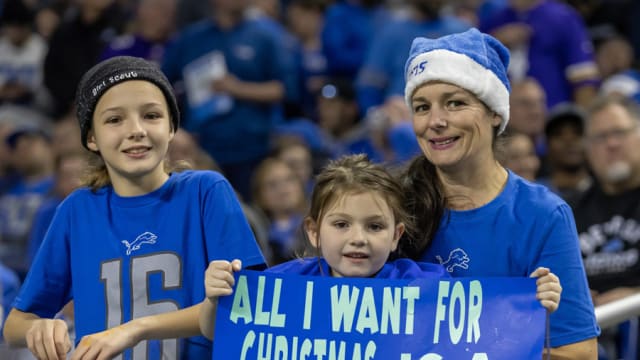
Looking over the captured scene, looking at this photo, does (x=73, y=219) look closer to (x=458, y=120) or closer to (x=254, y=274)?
(x=254, y=274)

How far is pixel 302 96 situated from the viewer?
32.7ft

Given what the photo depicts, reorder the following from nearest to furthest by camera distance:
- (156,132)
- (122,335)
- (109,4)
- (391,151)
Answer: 1. (122,335)
2. (156,132)
3. (391,151)
4. (109,4)

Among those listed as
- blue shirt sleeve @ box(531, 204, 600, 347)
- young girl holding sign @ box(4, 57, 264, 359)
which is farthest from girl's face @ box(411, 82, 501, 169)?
young girl holding sign @ box(4, 57, 264, 359)

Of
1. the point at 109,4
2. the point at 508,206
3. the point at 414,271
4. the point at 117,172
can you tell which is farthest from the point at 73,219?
the point at 109,4

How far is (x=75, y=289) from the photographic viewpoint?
4.16 m

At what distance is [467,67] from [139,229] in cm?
113

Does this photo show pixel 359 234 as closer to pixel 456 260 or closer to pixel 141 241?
pixel 456 260

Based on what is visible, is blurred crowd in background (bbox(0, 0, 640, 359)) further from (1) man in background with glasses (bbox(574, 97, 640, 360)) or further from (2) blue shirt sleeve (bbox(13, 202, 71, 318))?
(2) blue shirt sleeve (bbox(13, 202, 71, 318))

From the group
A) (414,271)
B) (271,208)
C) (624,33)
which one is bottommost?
(414,271)

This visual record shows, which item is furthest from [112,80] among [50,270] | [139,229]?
[50,270]

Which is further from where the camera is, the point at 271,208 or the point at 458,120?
the point at 271,208

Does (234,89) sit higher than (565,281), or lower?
higher

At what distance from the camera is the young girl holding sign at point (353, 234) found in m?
3.88

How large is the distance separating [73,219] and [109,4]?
6736mm
